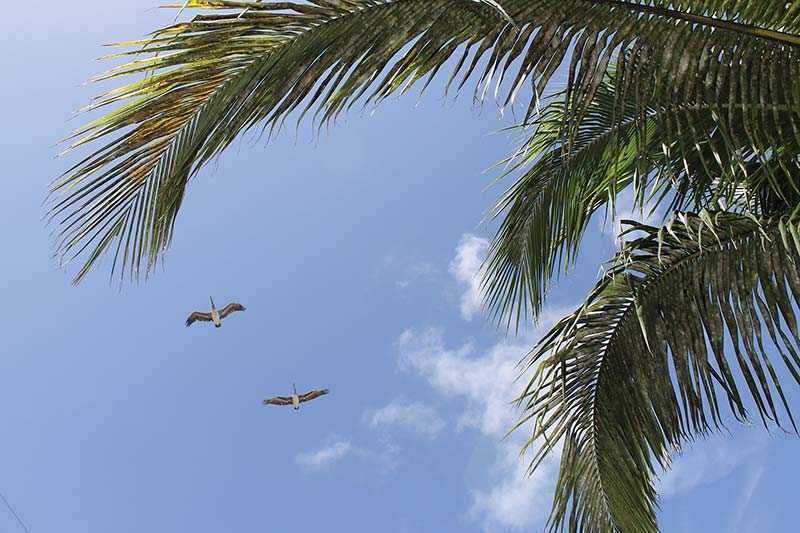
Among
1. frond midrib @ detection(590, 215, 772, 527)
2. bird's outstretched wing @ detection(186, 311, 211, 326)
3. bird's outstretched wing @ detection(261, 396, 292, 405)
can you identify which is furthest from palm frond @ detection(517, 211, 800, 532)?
bird's outstretched wing @ detection(261, 396, 292, 405)

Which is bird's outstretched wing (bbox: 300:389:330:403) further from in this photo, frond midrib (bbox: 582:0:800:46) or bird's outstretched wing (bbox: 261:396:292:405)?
frond midrib (bbox: 582:0:800:46)

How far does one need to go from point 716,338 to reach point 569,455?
3.49 ft

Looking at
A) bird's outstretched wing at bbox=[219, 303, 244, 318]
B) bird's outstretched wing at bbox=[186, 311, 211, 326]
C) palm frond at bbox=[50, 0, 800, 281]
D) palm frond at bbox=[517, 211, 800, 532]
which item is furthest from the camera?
bird's outstretched wing at bbox=[219, 303, 244, 318]

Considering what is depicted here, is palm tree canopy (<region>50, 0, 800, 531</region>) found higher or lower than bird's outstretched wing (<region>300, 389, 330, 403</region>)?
lower

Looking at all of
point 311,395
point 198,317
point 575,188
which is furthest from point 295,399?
point 575,188

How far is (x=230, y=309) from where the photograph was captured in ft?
47.6

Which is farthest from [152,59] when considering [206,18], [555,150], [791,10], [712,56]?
[555,150]

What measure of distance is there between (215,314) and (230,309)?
3.21ft

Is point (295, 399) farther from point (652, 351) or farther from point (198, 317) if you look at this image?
point (652, 351)

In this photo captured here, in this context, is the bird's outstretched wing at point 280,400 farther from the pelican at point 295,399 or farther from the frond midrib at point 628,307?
the frond midrib at point 628,307

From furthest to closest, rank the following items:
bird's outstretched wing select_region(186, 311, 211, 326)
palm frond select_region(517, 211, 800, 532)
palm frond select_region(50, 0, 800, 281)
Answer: bird's outstretched wing select_region(186, 311, 211, 326)
palm frond select_region(517, 211, 800, 532)
palm frond select_region(50, 0, 800, 281)

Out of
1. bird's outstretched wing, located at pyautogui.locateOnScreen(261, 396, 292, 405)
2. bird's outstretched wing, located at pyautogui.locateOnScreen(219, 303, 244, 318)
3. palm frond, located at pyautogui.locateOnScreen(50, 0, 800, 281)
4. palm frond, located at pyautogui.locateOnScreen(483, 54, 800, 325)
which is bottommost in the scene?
palm frond, located at pyautogui.locateOnScreen(50, 0, 800, 281)

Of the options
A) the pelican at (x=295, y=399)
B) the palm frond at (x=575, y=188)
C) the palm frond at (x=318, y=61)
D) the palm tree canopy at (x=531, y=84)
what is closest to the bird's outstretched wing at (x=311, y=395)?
the pelican at (x=295, y=399)

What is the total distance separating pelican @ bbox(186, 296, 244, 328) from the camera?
12057mm
